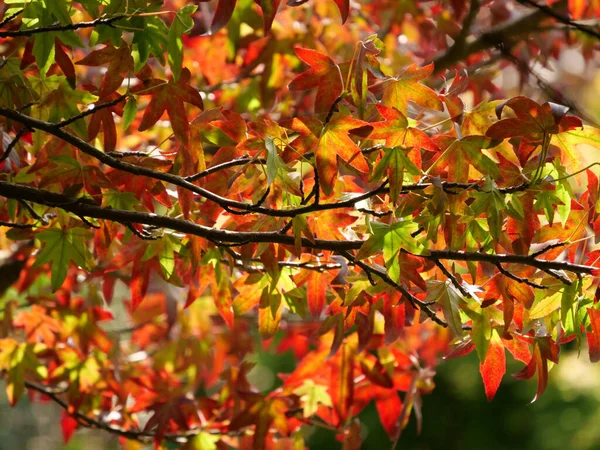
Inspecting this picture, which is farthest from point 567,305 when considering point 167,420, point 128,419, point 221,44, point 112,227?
point 221,44

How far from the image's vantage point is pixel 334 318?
1323 mm

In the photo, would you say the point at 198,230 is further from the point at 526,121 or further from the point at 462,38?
the point at 462,38

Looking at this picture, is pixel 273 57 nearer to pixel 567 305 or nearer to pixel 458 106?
pixel 458 106

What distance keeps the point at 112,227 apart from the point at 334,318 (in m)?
0.42

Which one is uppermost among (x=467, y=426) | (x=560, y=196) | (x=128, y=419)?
(x=560, y=196)

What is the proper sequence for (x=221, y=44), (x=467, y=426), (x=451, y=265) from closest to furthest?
(x=451, y=265) → (x=221, y=44) → (x=467, y=426)

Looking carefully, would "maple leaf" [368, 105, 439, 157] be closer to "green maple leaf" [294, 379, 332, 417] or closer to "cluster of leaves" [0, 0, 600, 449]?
"cluster of leaves" [0, 0, 600, 449]

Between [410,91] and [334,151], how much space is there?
17cm

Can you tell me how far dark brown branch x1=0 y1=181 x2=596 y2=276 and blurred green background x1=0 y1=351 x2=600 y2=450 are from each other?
4274 mm

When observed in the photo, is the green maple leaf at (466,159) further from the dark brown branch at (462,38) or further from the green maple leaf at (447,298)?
the dark brown branch at (462,38)

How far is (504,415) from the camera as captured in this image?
517 cm

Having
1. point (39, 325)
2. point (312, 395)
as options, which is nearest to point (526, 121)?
point (312, 395)

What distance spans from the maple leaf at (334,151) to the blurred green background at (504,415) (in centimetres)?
434

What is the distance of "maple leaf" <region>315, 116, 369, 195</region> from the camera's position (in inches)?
36.0
